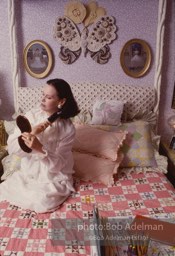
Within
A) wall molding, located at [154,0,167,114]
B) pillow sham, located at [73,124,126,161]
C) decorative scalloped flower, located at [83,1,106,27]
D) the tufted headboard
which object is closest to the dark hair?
pillow sham, located at [73,124,126,161]

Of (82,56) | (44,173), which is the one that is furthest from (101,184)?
(82,56)

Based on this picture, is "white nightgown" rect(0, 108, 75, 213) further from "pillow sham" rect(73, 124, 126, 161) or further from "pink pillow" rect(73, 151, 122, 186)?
"pillow sham" rect(73, 124, 126, 161)

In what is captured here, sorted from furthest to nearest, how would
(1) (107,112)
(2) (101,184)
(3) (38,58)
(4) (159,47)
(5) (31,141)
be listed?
(3) (38,58) < (4) (159,47) < (1) (107,112) < (2) (101,184) < (5) (31,141)

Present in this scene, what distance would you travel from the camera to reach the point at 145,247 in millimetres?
1233

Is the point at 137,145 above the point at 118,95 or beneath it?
beneath

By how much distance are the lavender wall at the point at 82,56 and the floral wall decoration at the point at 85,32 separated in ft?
0.18

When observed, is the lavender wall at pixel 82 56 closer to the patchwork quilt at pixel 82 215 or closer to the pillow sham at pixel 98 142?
the pillow sham at pixel 98 142

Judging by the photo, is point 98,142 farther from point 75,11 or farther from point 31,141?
point 75,11

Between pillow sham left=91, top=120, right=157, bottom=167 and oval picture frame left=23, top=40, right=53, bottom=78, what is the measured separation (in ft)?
2.91

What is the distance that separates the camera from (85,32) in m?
2.61

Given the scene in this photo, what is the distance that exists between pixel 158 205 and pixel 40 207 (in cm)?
80

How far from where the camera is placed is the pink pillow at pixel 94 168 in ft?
6.86

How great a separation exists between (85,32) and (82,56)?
23 centimetres

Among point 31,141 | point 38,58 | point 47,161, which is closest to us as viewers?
point 31,141
